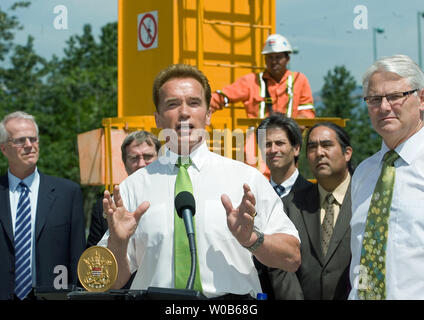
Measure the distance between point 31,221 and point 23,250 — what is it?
254 millimetres

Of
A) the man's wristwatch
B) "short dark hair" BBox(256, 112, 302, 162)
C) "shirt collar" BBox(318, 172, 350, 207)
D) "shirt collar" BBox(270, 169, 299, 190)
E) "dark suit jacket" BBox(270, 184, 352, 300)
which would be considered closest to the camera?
the man's wristwatch

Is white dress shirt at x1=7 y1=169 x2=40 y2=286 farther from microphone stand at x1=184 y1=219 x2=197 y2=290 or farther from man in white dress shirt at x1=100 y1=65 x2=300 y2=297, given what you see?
microphone stand at x1=184 y1=219 x2=197 y2=290

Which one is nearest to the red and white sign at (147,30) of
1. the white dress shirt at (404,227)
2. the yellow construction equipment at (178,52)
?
the yellow construction equipment at (178,52)

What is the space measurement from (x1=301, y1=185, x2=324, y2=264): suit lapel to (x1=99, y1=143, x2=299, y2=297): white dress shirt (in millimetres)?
1720

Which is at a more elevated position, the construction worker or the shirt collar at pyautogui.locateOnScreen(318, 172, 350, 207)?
the construction worker

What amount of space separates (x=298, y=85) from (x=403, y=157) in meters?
4.72

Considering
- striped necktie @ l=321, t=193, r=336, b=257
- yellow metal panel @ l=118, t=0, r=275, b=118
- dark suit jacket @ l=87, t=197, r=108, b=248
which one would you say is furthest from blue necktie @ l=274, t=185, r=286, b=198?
yellow metal panel @ l=118, t=0, r=275, b=118

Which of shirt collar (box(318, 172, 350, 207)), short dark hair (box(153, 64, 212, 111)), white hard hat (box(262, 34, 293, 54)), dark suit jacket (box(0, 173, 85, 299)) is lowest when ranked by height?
dark suit jacket (box(0, 173, 85, 299))

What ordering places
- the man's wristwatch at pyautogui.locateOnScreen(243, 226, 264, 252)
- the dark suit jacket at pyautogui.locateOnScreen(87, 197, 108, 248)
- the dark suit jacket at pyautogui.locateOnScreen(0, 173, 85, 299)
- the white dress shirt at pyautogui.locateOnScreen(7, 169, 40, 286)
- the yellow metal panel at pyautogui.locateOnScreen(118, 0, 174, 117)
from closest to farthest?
the man's wristwatch at pyautogui.locateOnScreen(243, 226, 264, 252)
the dark suit jacket at pyautogui.locateOnScreen(87, 197, 108, 248)
the dark suit jacket at pyautogui.locateOnScreen(0, 173, 85, 299)
the white dress shirt at pyautogui.locateOnScreen(7, 169, 40, 286)
the yellow metal panel at pyautogui.locateOnScreen(118, 0, 174, 117)

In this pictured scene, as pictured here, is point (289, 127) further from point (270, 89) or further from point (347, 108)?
point (347, 108)

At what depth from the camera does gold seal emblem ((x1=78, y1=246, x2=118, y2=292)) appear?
3266 mm

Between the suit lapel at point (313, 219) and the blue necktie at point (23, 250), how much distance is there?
234cm

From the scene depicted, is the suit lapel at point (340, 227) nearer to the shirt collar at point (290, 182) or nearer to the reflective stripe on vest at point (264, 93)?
the shirt collar at point (290, 182)

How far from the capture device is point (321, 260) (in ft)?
17.3
